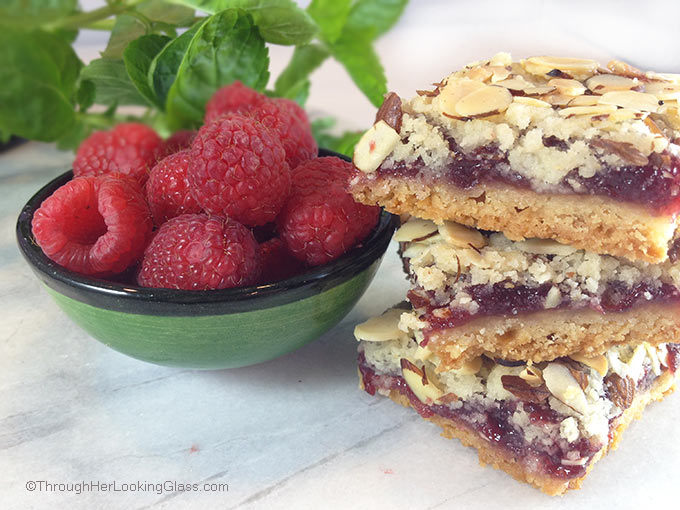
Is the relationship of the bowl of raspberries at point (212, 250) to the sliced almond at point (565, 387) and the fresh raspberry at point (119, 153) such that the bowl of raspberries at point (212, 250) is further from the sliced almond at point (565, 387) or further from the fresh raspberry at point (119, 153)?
the sliced almond at point (565, 387)

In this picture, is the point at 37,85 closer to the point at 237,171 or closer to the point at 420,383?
the point at 237,171

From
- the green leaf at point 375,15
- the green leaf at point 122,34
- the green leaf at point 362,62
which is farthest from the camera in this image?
the green leaf at point 375,15

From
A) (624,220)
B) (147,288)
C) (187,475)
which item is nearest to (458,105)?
(624,220)

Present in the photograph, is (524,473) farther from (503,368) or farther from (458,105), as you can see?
(458,105)

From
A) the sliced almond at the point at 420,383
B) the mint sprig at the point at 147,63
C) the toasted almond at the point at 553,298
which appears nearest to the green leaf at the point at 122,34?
the mint sprig at the point at 147,63

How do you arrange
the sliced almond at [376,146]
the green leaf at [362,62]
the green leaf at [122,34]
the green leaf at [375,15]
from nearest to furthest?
the sliced almond at [376,146]
the green leaf at [122,34]
the green leaf at [362,62]
the green leaf at [375,15]

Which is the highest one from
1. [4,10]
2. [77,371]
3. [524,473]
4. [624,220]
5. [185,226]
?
[4,10]

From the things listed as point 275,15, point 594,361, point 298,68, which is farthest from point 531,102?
point 298,68
